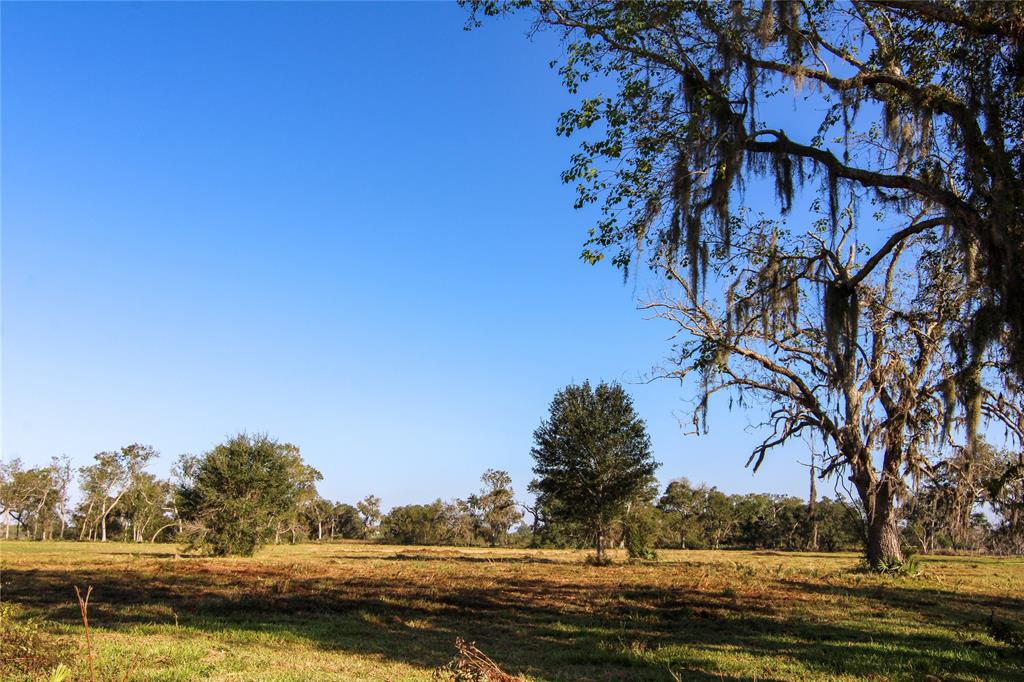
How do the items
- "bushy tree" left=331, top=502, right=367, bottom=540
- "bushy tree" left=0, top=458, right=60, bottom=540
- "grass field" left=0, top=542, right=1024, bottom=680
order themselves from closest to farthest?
"grass field" left=0, top=542, right=1024, bottom=680
"bushy tree" left=0, top=458, right=60, bottom=540
"bushy tree" left=331, top=502, right=367, bottom=540

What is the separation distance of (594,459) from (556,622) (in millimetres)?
19758

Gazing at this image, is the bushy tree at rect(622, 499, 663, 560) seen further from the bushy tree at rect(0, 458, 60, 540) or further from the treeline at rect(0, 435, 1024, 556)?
the bushy tree at rect(0, 458, 60, 540)

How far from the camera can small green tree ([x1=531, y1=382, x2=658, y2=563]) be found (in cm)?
3180

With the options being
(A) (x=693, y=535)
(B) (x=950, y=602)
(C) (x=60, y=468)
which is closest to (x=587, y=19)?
(B) (x=950, y=602)

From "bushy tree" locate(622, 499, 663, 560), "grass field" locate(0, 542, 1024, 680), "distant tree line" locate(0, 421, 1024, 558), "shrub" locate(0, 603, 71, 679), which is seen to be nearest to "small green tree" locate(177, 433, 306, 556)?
"distant tree line" locate(0, 421, 1024, 558)

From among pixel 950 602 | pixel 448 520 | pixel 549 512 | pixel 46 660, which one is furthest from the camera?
pixel 448 520

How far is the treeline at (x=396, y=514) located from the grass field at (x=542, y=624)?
247 centimetres

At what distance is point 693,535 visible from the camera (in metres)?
78.8

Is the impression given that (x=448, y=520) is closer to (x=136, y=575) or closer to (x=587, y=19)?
(x=136, y=575)

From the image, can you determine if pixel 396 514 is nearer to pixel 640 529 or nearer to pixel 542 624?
pixel 640 529

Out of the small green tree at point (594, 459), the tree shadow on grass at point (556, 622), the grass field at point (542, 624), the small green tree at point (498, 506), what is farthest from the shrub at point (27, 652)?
the small green tree at point (498, 506)

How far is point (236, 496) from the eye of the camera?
3391 centimetres

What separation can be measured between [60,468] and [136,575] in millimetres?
85981

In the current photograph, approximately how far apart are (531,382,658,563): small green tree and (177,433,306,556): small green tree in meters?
14.9
